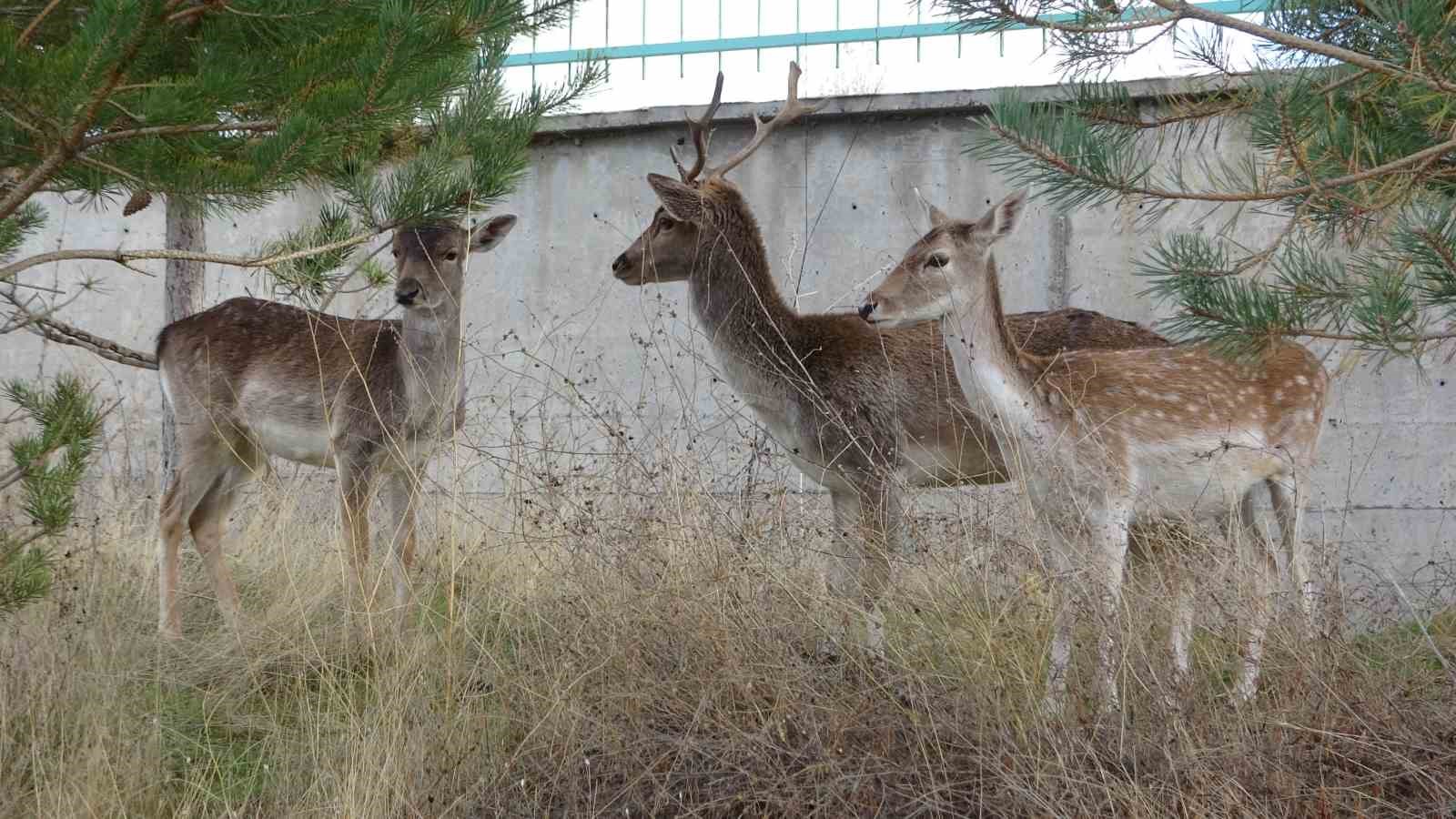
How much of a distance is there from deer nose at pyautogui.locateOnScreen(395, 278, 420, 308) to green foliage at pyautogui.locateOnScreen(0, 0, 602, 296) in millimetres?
2175

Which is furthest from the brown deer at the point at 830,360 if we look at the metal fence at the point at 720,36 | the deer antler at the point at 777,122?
the metal fence at the point at 720,36

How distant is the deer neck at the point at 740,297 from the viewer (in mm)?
6234

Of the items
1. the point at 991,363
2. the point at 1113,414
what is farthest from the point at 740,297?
the point at 1113,414

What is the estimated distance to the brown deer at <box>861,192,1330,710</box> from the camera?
500cm

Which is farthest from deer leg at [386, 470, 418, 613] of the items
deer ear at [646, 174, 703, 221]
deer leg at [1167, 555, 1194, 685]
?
deer leg at [1167, 555, 1194, 685]

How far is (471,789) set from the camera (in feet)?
12.5

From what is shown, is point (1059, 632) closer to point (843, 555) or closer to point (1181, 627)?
point (1181, 627)

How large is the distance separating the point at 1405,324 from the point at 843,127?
18.6ft

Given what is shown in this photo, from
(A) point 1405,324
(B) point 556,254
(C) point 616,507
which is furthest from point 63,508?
(B) point 556,254

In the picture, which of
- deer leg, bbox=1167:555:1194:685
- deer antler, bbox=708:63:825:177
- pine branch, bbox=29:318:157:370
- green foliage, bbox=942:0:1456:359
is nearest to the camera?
green foliage, bbox=942:0:1456:359

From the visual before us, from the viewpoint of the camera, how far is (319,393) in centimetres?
674

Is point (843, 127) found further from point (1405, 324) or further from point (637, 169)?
point (1405, 324)

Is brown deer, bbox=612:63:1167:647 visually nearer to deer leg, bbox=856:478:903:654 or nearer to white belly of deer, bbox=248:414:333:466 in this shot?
deer leg, bbox=856:478:903:654

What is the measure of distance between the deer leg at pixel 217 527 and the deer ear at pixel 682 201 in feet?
7.64
